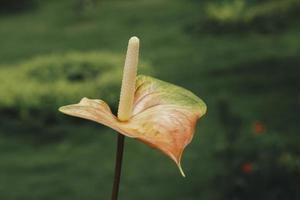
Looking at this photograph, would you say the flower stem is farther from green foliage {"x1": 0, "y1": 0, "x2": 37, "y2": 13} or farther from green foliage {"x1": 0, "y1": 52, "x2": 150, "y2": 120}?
green foliage {"x1": 0, "y1": 0, "x2": 37, "y2": 13}

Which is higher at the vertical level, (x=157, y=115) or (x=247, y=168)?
(x=157, y=115)

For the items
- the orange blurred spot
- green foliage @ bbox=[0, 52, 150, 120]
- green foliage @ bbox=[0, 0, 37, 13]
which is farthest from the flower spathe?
green foliage @ bbox=[0, 0, 37, 13]

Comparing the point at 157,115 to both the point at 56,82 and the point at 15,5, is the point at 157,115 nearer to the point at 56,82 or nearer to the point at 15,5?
the point at 56,82

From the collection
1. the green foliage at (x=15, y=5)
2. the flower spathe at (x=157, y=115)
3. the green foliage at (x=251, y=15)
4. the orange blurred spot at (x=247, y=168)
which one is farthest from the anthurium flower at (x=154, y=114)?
the green foliage at (x=15, y=5)

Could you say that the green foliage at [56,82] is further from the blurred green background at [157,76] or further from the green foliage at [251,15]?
the green foliage at [251,15]

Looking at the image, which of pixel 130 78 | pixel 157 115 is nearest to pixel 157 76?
pixel 130 78

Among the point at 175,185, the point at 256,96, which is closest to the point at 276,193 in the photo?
the point at 175,185

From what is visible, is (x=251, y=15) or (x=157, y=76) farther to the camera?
(x=251, y=15)
